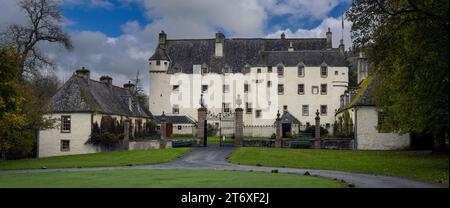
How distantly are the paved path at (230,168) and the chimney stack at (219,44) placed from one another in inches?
1305

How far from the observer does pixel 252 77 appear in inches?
3009

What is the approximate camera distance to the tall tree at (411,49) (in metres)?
21.6

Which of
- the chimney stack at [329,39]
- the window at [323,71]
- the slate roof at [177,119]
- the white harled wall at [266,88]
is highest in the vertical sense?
the chimney stack at [329,39]

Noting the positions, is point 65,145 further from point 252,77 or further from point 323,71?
point 323,71

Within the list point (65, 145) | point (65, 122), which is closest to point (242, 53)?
point (65, 122)

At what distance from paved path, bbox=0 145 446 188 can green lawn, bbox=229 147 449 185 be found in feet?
4.29

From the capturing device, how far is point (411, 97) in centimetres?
2653

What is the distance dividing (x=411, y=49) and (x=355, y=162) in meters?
12.3

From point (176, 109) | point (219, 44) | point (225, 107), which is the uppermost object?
point (219, 44)

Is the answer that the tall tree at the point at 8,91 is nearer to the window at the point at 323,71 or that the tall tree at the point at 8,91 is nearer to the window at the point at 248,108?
the window at the point at 248,108

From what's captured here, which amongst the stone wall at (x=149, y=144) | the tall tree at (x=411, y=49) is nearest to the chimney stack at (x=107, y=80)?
the stone wall at (x=149, y=144)
